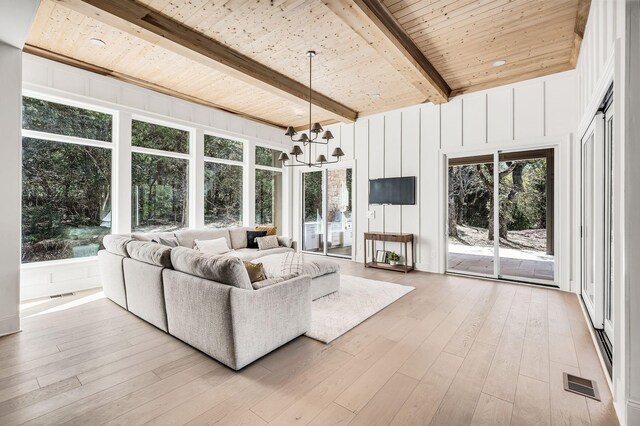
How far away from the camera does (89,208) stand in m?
4.67

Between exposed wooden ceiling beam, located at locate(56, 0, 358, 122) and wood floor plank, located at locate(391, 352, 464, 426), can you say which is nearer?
wood floor plank, located at locate(391, 352, 464, 426)

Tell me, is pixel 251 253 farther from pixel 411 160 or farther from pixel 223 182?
pixel 411 160

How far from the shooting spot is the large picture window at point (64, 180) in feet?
13.6

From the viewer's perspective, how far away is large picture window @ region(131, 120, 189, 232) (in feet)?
17.0

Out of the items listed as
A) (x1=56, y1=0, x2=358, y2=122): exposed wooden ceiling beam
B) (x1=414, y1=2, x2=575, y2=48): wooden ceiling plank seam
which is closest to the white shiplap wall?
(x1=414, y1=2, x2=575, y2=48): wooden ceiling plank seam

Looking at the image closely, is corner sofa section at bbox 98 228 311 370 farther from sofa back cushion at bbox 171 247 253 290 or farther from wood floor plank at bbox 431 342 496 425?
wood floor plank at bbox 431 342 496 425

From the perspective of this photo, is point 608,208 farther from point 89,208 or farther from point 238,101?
point 89,208

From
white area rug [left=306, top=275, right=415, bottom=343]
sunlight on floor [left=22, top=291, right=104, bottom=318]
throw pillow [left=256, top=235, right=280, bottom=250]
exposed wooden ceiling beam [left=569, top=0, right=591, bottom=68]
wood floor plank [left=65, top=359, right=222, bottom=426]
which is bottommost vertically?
wood floor plank [left=65, top=359, right=222, bottom=426]

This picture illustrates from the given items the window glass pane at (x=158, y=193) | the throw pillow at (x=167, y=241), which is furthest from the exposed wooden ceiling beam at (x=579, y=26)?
the window glass pane at (x=158, y=193)

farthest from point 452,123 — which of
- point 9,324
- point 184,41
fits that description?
point 9,324

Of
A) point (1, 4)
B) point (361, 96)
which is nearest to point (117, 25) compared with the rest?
point (1, 4)

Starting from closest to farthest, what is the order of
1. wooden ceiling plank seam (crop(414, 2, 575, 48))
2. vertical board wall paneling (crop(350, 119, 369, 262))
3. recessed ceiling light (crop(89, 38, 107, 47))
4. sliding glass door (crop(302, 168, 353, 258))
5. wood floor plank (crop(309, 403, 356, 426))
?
wood floor plank (crop(309, 403, 356, 426))
wooden ceiling plank seam (crop(414, 2, 575, 48))
recessed ceiling light (crop(89, 38, 107, 47))
vertical board wall paneling (crop(350, 119, 369, 262))
sliding glass door (crop(302, 168, 353, 258))

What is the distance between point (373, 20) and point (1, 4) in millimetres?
3247

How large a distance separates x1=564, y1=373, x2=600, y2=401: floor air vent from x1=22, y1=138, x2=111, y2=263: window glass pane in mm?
5974
